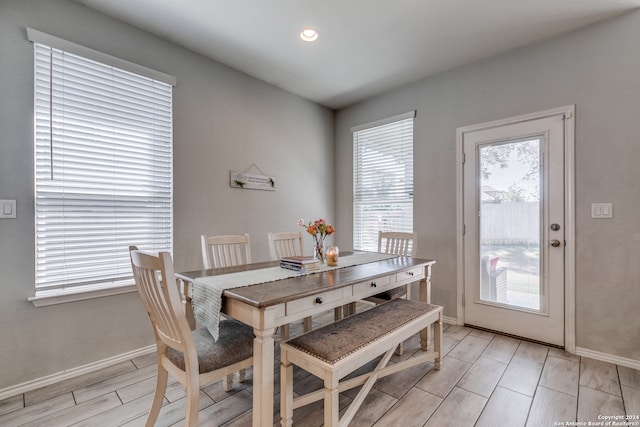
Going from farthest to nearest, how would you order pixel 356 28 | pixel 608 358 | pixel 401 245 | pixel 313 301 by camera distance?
pixel 401 245
pixel 356 28
pixel 608 358
pixel 313 301

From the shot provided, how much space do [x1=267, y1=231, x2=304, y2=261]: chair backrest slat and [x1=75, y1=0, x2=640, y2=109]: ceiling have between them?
1735 mm

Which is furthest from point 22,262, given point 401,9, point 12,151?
point 401,9

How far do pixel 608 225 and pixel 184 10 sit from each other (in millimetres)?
3653

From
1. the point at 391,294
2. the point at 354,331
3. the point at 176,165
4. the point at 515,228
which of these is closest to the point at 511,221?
the point at 515,228

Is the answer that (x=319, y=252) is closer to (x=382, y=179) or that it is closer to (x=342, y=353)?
(x=342, y=353)

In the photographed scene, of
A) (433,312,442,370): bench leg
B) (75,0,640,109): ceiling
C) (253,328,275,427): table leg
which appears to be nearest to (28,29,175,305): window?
(75,0,640,109): ceiling

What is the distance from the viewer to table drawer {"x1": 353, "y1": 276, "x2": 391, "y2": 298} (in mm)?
1859

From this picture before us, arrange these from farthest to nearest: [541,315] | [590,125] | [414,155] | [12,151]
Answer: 1. [414,155]
2. [541,315]
3. [590,125]
4. [12,151]

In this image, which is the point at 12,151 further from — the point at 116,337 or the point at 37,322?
the point at 116,337

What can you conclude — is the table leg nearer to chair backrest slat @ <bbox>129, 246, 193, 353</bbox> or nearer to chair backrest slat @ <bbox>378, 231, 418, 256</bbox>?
chair backrest slat @ <bbox>129, 246, 193, 353</bbox>

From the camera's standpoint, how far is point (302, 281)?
1780 millimetres

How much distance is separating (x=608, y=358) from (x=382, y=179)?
259cm

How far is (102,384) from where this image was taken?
2.02 metres

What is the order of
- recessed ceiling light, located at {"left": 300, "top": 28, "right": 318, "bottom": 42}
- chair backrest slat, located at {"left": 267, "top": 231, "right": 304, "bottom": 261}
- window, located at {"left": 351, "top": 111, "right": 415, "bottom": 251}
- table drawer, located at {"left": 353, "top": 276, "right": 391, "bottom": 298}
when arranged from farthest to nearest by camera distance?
window, located at {"left": 351, "top": 111, "right": 415, "bottom": 251}
chair backrest slat, located at {"left": 267, "top": 231, "right": 304, "bottom": 261}
recessed ceiling light, located at {"left": 300, "top": 28, "right": 318, "bottom": 42}
table drawer, located at {"left": 353, "top": 276, "right": 391, "bottom": 298}
